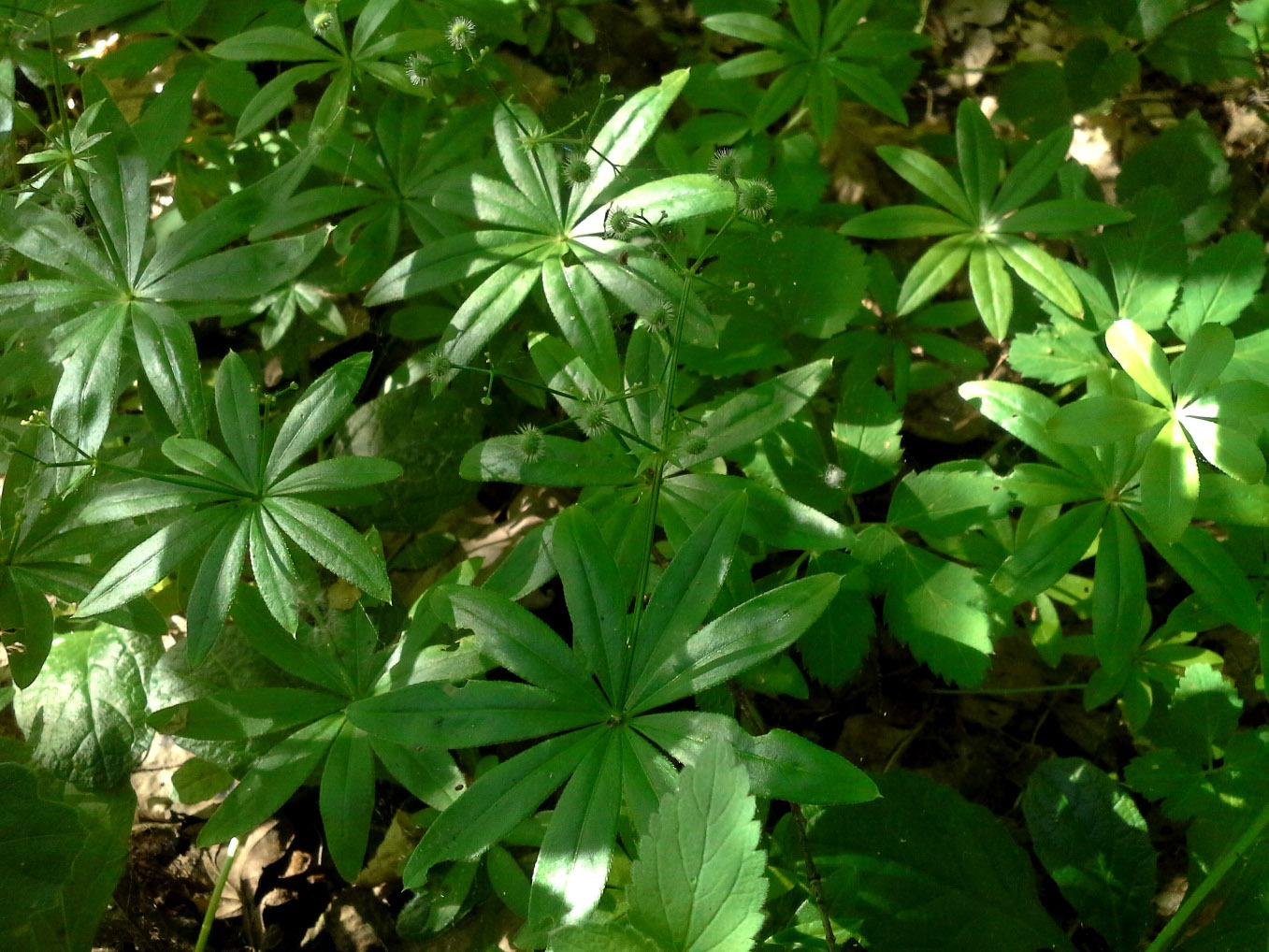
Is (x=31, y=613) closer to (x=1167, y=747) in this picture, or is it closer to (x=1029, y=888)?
(x=1029, y=888)

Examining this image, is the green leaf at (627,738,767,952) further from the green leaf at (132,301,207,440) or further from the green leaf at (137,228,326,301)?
the green leaf at (137,228,326,301)

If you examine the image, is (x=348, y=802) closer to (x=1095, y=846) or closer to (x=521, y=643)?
(x=521, y=643)

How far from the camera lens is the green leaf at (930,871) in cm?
198

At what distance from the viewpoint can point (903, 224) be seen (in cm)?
238

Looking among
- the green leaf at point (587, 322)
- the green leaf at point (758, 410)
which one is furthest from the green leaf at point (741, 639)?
the green leaf at point (587, 322)

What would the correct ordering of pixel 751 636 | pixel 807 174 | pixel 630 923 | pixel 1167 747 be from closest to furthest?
pixel 630 923, pixel 751 636, pixel 1167 747, pixel 807 174

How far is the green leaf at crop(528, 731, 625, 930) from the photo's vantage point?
4.79ft

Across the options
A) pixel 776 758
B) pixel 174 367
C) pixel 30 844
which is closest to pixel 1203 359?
pixel 776 758

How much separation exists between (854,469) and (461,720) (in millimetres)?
1141

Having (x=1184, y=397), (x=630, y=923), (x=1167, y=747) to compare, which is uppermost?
(x=1184, y=397)

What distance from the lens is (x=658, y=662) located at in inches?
62.9

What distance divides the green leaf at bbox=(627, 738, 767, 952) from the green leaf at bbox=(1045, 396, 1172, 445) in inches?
38.7

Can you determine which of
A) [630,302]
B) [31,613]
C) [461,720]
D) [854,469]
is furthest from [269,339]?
[854,469]

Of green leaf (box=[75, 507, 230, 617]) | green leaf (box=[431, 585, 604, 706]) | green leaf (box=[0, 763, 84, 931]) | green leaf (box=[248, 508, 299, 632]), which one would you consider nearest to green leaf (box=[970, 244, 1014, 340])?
green leaf (box=[431, 585, 604, 706])
